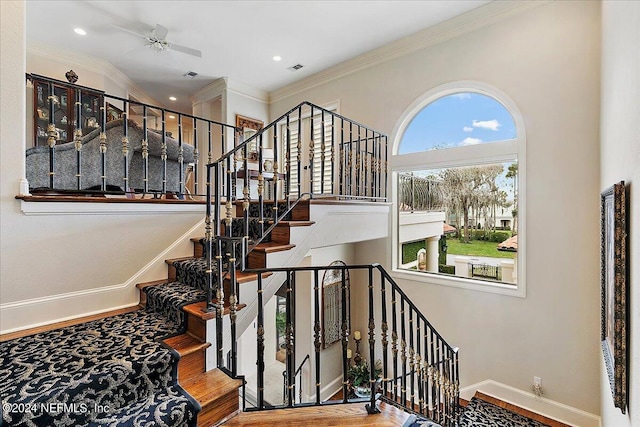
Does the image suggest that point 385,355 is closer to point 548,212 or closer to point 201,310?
point 201,310

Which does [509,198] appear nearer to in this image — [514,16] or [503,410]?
[514,16]

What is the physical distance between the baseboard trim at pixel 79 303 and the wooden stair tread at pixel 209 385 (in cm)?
126

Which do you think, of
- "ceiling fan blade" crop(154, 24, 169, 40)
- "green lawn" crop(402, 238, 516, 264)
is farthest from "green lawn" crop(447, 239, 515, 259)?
"ceiling fan blade" crop(154, 24, 169, 40)

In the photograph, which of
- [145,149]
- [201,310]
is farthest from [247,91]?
[201,310]

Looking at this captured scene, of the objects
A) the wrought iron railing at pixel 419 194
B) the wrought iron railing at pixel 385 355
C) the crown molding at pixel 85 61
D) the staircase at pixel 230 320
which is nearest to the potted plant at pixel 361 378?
the wrought iron railing at pixel 385 355

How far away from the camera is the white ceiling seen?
3.42m

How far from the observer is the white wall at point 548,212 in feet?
9.29

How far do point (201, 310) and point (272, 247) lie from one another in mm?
692

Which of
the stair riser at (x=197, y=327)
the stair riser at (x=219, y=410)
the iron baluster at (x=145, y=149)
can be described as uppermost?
the iron baluster at (x=145, y=149)

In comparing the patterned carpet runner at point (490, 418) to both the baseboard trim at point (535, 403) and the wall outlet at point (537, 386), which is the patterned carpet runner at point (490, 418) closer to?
the baseboard trim at point (535, 403)

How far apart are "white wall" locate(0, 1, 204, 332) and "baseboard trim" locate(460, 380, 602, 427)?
401 cm

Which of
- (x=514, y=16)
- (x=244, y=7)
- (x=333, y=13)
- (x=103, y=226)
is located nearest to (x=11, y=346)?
(x=103, y=226)

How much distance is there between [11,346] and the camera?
177 centimetres

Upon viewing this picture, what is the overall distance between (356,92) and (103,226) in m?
3.98
